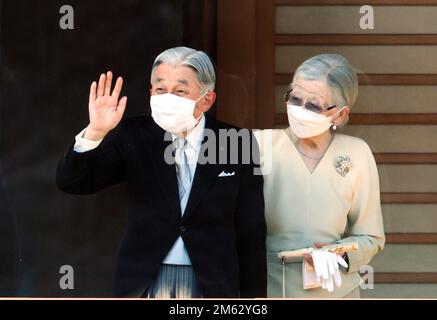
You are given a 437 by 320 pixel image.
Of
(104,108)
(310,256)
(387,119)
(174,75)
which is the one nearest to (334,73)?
(387,119)

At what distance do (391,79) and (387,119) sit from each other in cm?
18

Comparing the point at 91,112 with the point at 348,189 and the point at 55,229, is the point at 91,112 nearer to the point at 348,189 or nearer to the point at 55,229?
the point at 55,229

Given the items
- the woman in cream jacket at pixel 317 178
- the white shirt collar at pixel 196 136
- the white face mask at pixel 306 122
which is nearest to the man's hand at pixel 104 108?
the white shirt collar at pixel 196 136

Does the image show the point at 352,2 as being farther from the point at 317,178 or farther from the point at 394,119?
A: the point at 317,178

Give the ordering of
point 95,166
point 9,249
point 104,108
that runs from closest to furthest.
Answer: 1. point 95,166
2. point 104,108
3. point 9,249

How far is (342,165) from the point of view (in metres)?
5.08

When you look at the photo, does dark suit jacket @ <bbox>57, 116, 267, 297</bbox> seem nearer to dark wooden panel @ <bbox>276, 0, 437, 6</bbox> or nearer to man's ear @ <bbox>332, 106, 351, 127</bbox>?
man's ear @ <bbox>332, 106, 351, 127</bbox>

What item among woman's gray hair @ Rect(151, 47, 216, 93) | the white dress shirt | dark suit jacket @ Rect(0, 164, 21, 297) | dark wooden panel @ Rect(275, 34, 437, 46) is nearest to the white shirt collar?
the white dress shirt

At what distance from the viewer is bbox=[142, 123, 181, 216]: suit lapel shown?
5031 millimetres

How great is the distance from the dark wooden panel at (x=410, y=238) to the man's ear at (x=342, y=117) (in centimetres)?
55

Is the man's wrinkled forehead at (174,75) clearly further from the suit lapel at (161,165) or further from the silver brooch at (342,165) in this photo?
the silver brooch at (342,165)

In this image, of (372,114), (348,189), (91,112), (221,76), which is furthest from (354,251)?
(91,112)

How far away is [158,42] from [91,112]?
1.42 ft

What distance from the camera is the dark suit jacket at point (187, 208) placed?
502cm
